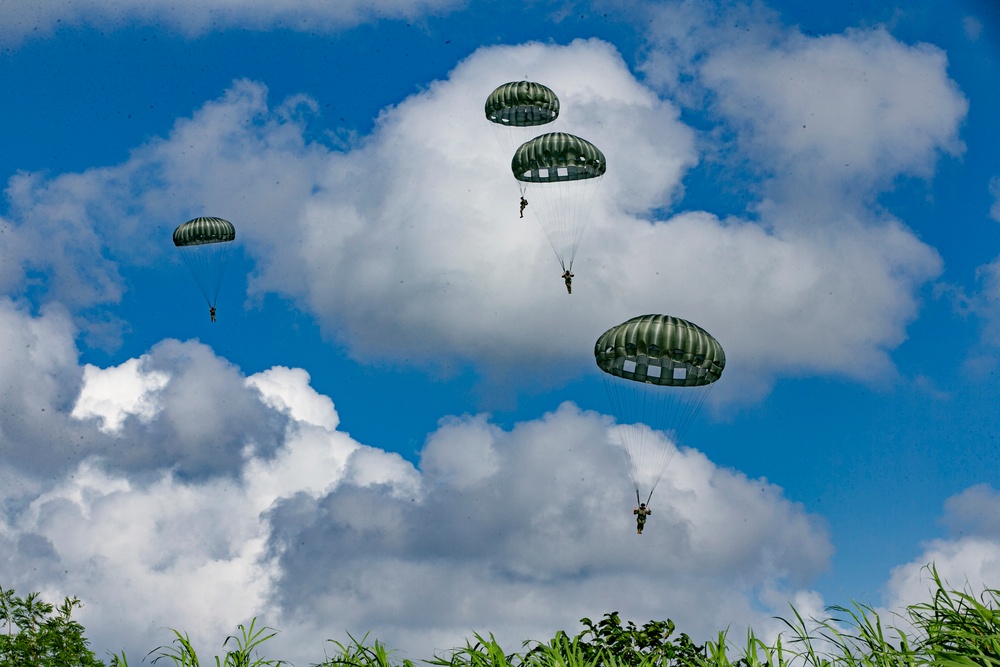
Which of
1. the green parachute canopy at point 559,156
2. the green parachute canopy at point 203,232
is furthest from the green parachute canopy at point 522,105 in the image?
the green parachute canopy at point 203,232

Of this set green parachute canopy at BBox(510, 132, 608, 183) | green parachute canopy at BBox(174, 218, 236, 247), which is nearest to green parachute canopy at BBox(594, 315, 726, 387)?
green parachute canopy at BBox(510, 132, 608, 183)

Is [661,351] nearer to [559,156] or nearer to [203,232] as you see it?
[559,156]

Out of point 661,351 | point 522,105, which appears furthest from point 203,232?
point 661,351

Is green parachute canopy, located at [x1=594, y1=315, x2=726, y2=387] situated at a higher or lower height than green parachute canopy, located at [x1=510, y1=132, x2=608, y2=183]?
lower

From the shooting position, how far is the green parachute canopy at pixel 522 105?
1785 inches

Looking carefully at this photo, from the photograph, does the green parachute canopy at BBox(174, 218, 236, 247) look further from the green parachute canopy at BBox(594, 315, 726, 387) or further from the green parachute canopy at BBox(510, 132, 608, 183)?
the green parachute canopy at BBox(594, 315, 726, 387)

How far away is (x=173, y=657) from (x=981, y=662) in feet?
39.7

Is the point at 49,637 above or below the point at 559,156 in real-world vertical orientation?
below

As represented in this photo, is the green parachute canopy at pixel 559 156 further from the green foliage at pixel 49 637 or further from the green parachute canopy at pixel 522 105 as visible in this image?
the green foliage at pixel 49 637

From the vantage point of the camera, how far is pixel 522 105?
45.4 m

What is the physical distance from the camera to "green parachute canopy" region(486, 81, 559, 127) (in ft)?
149

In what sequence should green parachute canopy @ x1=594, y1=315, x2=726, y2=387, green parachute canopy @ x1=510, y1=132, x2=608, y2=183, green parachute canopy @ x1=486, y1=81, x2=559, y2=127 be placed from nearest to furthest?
green parachute canopy @ x1=594, y1=315, x2=726, y2=387 → green parachute canopy @ x1=510, y1=132, x2=608, y2=183 → green parachute canopy @ x1=486, y1=81, x2=559, y2=127

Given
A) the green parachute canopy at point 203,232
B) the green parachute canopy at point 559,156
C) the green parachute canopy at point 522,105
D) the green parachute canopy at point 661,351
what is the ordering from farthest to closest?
the green parachute canopy at point 203,232 → the green parachute canopy at point 522,105 → the green parachute canopy at point 559,156 → the green parachute canopy at point 661,351

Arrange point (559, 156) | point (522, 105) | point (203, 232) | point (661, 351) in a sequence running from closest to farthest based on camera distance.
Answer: point (661, 351) → point (559, 156) → point (522, 105) → point (203, 232)
